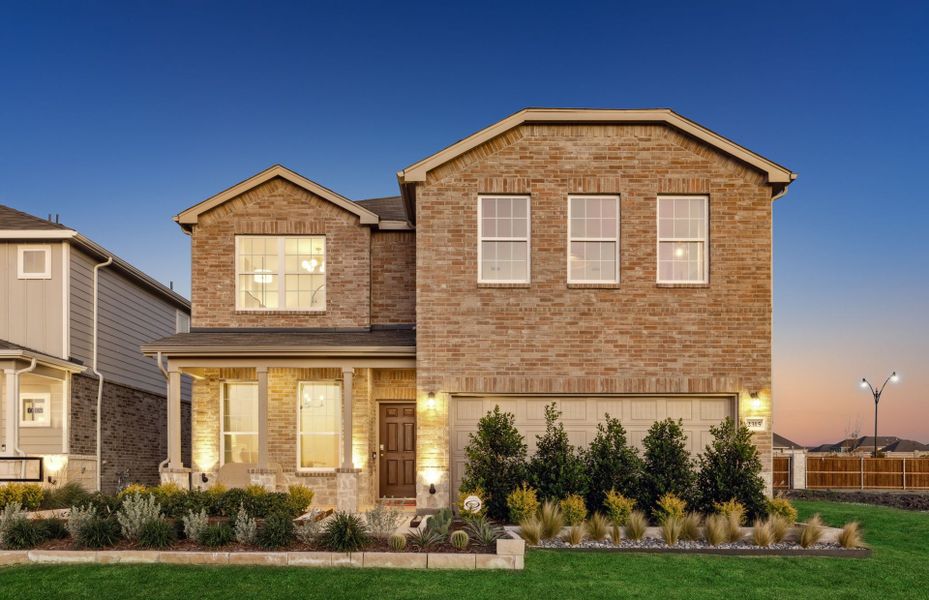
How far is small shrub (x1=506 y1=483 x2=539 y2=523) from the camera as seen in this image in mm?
11336

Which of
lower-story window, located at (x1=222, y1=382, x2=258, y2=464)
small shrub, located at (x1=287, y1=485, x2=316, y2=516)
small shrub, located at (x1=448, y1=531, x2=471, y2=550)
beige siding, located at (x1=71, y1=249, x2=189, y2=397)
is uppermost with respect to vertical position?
beige siding, located at (x1=71, y1=249, x2=189, y2=397)

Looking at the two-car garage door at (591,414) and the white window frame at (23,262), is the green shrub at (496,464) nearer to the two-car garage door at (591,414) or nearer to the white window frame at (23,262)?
the two-car garage door at (591,414)

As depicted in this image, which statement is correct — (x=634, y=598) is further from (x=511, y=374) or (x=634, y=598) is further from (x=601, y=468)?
(x=511, y=374)

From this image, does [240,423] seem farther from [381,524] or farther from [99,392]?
[381,524]

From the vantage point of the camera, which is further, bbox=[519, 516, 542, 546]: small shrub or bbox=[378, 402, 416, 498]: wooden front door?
bbox=[378, 402, 416, 498]: wooden front door

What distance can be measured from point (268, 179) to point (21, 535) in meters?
8.50

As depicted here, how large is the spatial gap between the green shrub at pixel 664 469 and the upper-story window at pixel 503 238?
3838 mm

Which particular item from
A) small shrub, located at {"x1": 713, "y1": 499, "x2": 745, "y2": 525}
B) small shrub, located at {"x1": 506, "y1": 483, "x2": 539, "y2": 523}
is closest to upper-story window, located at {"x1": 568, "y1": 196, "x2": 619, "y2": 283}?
small shrub, located at {"x1": 506, "y1": 483, "x2": 539, "y2": 523}

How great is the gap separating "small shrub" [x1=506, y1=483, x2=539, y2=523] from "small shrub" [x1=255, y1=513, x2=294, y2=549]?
3522mm

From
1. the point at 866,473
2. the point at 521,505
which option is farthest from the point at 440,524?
the point at 866,473

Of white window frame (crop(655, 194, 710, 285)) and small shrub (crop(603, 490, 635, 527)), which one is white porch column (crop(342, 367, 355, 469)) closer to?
small shrub (crop(603, 490, 635, 527))

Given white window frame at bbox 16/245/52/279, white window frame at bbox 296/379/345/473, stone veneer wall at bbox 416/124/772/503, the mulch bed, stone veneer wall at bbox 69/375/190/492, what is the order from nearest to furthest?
1. stone veneer wall at bbox 416/124/772/503
2. white window frame at bbox 296/379/345/473
3. white window frame at bbox 16/245/52/279
4. stone veneer wall at bbox 69/375/190/492
5. the mulch bed

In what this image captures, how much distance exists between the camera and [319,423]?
15.7 m

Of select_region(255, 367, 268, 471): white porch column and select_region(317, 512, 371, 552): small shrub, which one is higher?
select_region(255, 367, 268, 471): white porch column
